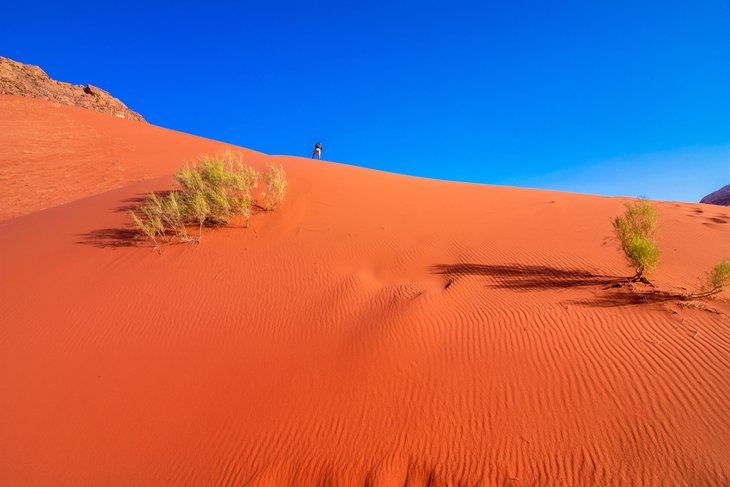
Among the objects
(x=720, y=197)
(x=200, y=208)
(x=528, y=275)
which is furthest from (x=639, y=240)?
(x=720, y=197)

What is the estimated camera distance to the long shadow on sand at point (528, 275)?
5.10 meters

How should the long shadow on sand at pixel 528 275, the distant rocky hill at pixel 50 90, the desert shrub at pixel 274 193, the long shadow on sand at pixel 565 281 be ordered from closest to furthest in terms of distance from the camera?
the long shadow on sand at pixel 565 281 → the long shadow on sand at pixel 528 275 → the desert shrub at pixel 274 193 → the distant rocky hill at pixel 50 90

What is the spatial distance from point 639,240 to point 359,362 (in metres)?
4.24

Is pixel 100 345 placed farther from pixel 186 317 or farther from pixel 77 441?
pixel 77 441

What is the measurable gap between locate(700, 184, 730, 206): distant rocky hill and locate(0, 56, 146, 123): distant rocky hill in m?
44.9

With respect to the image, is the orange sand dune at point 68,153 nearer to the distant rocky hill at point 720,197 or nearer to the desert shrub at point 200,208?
the desert shrub at point 200,208

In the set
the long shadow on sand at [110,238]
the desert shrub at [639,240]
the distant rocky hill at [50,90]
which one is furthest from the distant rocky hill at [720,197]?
the distant rocky hill at [50,90]

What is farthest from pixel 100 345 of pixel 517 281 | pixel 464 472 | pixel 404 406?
pixel 517 281

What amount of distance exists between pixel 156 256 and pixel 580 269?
25.3 feet

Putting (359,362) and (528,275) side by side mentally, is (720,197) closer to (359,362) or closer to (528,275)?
(528,275)

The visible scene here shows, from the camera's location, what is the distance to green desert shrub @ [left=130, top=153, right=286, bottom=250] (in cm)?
713

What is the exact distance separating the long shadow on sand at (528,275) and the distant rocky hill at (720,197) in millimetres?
28651

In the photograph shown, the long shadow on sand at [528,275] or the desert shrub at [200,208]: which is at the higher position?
the desert shrub at [200,208]

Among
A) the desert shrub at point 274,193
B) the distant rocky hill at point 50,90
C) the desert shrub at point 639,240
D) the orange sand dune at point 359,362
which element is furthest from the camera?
the distant rocky hill at point 50,90
